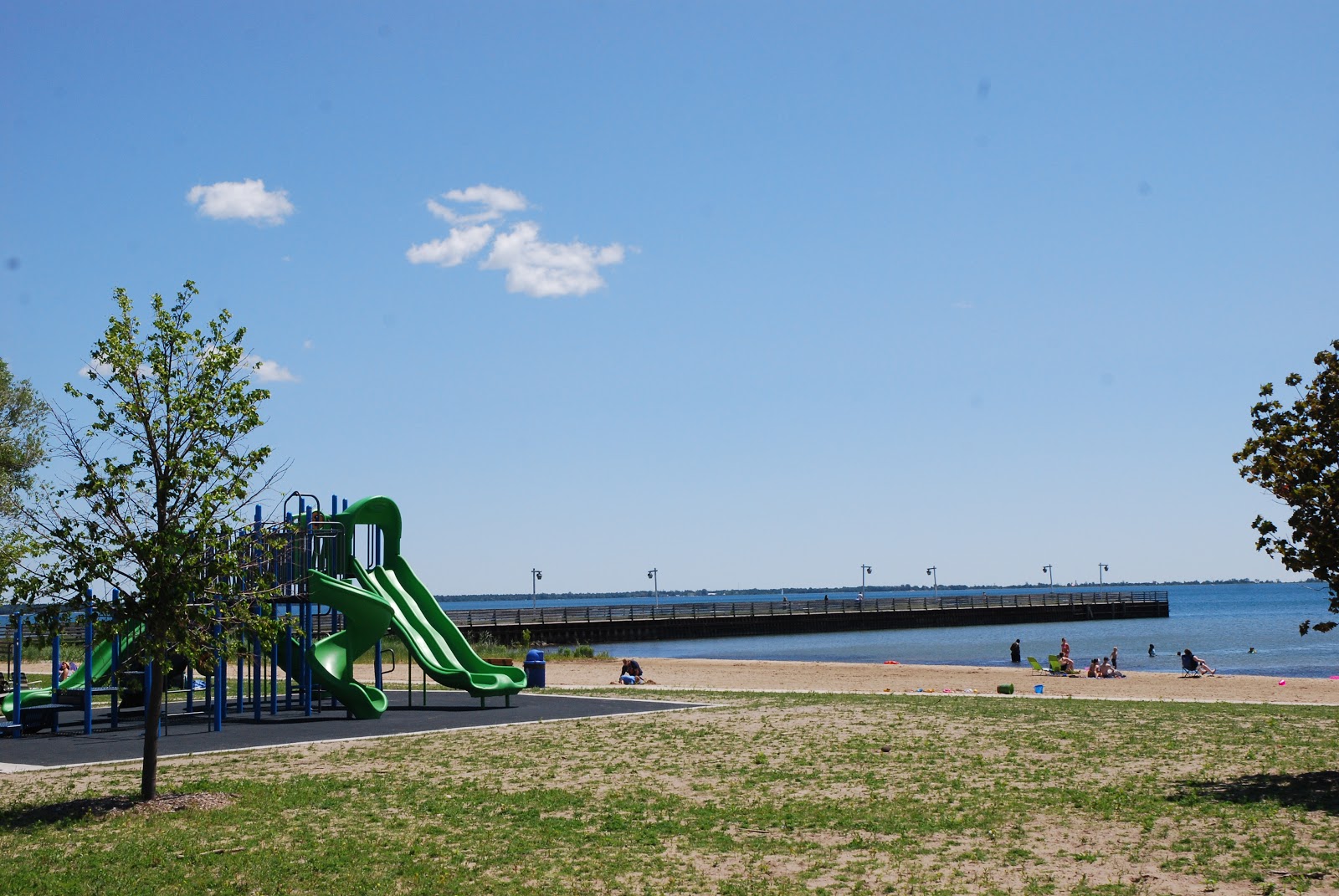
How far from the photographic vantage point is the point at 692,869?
28.8ft

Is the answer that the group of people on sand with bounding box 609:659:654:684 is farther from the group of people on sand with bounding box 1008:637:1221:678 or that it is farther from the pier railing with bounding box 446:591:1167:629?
the pier railing with bounding box 446:591:1167:629

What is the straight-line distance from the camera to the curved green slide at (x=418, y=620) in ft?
73.6

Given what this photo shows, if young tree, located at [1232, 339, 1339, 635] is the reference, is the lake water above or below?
below

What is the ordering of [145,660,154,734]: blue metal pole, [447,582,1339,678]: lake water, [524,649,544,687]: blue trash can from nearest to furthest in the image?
1. [145,660,154,734]: blue metal pole
2. [524,649,544,687]: blue trash can
3. [447,582,1339,678]: lake water

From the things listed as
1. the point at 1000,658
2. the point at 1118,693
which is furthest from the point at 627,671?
the point at 1000,658

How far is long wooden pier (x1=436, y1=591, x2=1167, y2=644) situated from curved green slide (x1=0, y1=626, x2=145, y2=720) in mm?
41324

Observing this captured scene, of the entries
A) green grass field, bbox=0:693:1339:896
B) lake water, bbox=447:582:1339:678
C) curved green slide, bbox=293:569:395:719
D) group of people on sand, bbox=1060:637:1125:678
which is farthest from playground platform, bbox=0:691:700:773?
lake water, bbox=447:582:1339:678

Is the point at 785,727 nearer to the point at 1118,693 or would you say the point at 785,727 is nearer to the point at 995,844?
the point at 995,844

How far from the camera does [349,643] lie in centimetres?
→ 2155

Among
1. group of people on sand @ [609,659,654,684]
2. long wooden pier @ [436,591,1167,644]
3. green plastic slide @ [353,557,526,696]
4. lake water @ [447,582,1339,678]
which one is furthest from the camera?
long wooden pier @ [436,591,1167,644]

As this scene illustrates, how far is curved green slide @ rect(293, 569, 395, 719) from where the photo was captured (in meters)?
20.8

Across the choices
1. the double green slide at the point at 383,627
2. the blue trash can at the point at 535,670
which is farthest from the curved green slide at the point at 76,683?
the blue trash can at the point at 535,670

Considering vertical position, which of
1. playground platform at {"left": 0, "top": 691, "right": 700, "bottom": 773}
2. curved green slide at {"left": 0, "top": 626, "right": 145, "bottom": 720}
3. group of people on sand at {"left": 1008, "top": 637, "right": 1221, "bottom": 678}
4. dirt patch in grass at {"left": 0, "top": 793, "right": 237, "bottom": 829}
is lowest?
group of people on sand at {"left": 1008, "top": 637, "right": 1221, "bottom": 678}

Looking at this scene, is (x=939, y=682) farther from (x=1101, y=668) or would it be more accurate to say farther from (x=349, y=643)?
(x=349, y=643)
